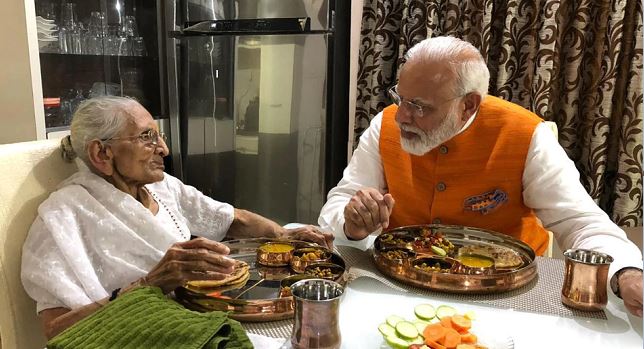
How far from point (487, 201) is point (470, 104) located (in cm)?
31

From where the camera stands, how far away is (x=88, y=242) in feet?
4.07

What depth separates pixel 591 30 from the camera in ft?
7.64

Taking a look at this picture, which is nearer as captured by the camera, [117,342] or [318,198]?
[117,342]

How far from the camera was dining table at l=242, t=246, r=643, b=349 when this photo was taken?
A: 933mm

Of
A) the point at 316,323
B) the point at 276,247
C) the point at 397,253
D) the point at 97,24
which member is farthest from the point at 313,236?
the point at 97,24

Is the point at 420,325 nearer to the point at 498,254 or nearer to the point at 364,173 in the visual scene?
the point at 498,254

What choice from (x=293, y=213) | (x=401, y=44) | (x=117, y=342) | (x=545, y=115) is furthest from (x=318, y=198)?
(x=117, y=342)

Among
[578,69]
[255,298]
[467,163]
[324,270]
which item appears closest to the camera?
[255,298]

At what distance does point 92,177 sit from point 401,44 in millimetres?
1791

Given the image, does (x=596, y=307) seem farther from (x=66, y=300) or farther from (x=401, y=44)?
(x=401, y=44)

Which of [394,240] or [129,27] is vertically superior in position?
[129,27]

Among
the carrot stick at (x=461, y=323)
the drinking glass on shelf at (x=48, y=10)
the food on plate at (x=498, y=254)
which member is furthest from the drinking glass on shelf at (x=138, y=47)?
the carrot stick at (x=461, y=323)

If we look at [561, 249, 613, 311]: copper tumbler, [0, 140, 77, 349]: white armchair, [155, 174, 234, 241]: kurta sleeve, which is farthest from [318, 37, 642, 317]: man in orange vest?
[0, 140, 77, 349]: white armchair

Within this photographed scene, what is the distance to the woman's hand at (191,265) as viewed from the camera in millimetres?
1012
